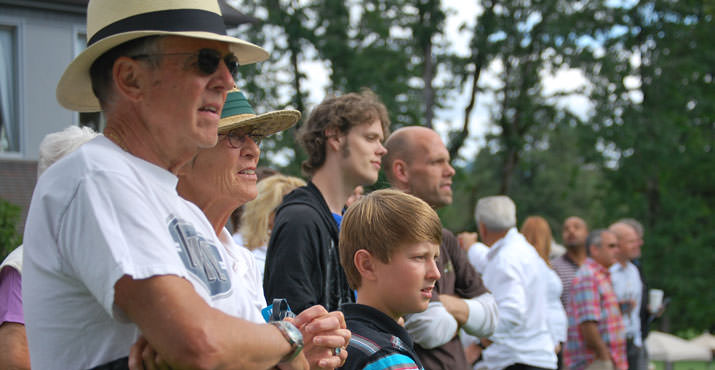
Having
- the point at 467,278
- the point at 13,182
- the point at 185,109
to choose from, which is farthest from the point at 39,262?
the point at 13,182

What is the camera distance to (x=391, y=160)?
13.9 feet

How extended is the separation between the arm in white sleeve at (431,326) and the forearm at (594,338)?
179 inches

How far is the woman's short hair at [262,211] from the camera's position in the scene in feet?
16.7

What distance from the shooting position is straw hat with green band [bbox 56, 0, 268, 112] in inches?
64.4

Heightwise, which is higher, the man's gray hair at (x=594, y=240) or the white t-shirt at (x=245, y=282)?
the white t-shirt at (x=245, y=282)

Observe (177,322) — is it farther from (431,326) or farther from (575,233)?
(575,233)

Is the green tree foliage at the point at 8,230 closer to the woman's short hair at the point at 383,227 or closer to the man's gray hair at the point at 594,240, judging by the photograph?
the woman's short hair at the point at 383,227

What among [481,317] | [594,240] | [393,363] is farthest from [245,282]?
[594,240]

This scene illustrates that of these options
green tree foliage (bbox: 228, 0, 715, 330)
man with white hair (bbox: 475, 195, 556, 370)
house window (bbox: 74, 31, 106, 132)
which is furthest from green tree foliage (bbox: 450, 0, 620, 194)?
man with white hair (bbox: 475, 195, 556, 370)

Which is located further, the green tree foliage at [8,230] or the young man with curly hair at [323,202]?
the green tree foliage at [8,230]

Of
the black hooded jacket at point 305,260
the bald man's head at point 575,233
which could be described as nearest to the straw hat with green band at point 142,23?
the black hooded jacket at point 305,260

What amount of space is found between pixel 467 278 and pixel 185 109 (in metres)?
2.65

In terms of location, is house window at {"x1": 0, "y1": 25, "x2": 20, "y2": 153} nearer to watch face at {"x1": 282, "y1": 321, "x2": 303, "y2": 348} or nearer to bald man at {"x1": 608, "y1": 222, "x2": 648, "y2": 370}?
bald man at {"x1": 608, "y1": 222, "x2": 648, "y2": 370}

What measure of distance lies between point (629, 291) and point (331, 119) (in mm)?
6627
